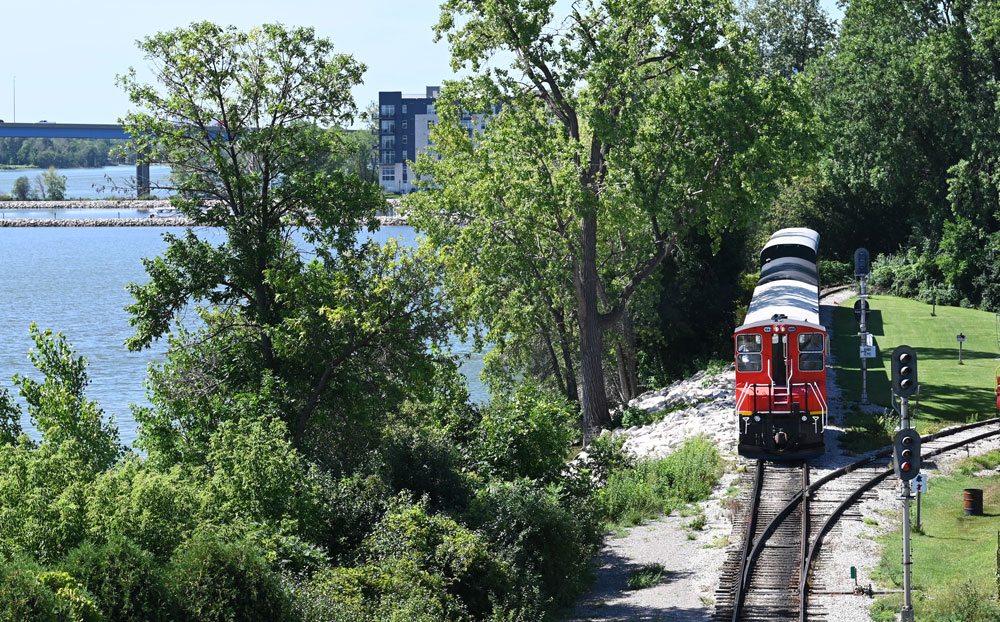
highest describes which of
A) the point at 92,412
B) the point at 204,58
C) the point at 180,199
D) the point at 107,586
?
the point at 204,58

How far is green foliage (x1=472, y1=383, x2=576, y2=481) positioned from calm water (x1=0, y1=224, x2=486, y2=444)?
5221 millimetres

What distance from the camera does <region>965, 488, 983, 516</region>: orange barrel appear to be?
2522 centimetres

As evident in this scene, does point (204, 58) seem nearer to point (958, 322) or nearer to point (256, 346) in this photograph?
point (256, 346)

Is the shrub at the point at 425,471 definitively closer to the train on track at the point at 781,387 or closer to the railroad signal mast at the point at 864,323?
the train on track at the point at 781,387

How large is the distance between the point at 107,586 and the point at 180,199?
13.4 m

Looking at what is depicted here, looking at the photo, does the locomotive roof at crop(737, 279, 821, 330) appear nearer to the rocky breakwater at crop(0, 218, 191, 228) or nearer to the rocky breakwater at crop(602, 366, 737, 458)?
the rocky breakwater at crop(602, 366, 737, 458)

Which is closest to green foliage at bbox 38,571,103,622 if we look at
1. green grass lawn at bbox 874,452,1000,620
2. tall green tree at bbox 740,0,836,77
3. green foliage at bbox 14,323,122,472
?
green foliage at bbox 14,323,122,472

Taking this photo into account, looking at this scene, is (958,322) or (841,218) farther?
(841,218)

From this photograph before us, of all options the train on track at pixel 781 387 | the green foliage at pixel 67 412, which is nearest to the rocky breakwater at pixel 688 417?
the train on track at pixel 781 387

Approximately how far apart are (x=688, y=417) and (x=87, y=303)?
60.5 meters

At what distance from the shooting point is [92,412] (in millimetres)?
21297

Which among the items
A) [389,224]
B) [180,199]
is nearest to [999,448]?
[180,199]

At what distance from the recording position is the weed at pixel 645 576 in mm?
21875

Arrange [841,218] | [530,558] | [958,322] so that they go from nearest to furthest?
1. [530,558]
2. [958,322]
3. [841,218]
